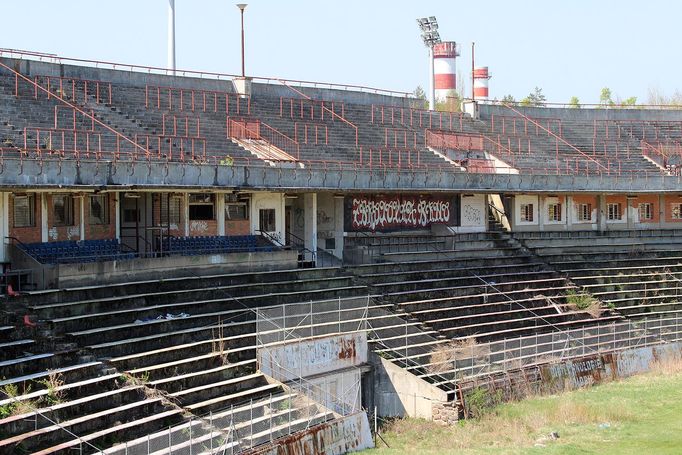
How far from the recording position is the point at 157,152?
29875 mm

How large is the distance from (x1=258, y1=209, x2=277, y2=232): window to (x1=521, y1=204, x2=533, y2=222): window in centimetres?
1378

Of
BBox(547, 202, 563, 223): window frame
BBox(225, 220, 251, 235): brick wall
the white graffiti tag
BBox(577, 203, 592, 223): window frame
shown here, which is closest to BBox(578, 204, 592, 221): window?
BBox(577, 203, 592, 223): window frame

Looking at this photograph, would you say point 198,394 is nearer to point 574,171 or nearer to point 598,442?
point 598,442

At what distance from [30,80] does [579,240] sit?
22.7 m

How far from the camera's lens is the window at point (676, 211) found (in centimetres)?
4519

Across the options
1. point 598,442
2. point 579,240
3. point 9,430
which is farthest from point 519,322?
point 9,430

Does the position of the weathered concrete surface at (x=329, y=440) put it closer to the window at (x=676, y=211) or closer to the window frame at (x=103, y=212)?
the window frame at (x=103, y=212)

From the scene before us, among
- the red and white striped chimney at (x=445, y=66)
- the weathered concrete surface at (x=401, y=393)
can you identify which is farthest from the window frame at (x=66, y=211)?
the red and white striped chimney at (x=445, y=66)

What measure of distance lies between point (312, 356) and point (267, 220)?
353 inches

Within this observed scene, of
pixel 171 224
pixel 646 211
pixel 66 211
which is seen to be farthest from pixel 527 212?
pixel 66 211

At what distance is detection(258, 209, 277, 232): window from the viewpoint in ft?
103

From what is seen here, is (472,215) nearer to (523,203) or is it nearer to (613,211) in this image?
(523,203)

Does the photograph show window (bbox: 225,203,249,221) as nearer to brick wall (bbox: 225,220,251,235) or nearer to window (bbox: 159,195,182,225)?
brick wall (bbox: 225,220,251,235)

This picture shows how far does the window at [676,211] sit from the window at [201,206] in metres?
24.4
